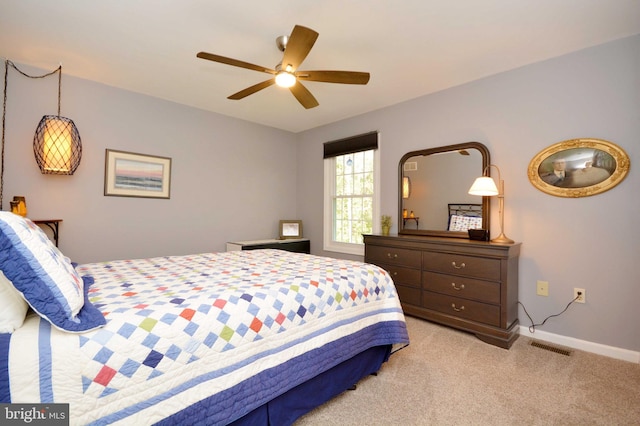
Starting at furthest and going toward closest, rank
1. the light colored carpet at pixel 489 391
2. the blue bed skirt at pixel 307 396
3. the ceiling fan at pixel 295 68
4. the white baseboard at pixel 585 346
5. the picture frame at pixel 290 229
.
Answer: the picture frame at pixel 290 229, the white baseboard at pixel 585 346, the ceiling fan at pixel 295 68, the light colored carpet at pixel 489 391, the blue bed skirt at pixel 307 396

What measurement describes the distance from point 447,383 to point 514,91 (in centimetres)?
270

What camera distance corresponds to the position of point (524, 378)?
2041 mm

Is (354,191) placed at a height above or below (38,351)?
above

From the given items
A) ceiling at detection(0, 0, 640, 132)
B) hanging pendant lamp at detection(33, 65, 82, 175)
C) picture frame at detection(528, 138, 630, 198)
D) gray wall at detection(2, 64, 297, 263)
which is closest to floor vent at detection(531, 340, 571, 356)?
picture frame at detection(528, 138, 630, 198)

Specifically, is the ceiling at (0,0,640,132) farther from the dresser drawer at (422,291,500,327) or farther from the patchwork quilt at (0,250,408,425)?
the dresser drawer at (422,291,500,327)

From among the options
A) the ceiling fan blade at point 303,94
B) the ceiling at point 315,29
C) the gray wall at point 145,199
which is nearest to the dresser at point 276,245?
the gray wall at point 145,199

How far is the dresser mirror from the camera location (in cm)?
310

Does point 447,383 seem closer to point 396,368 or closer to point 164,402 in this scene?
point 396,368

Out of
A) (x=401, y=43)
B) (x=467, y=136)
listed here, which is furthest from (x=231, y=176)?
(x=467, y=136)

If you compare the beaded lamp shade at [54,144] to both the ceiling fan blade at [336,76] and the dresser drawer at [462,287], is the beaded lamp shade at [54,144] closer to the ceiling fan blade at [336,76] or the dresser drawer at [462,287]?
the ceiling fan blade at [336,76]

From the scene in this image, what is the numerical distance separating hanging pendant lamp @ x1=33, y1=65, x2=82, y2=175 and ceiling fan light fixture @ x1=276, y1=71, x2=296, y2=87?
7.19ft

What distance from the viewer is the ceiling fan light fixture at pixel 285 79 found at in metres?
2.19

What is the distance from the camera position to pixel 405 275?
3213 millimetres

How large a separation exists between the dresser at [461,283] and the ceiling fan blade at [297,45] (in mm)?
2081
